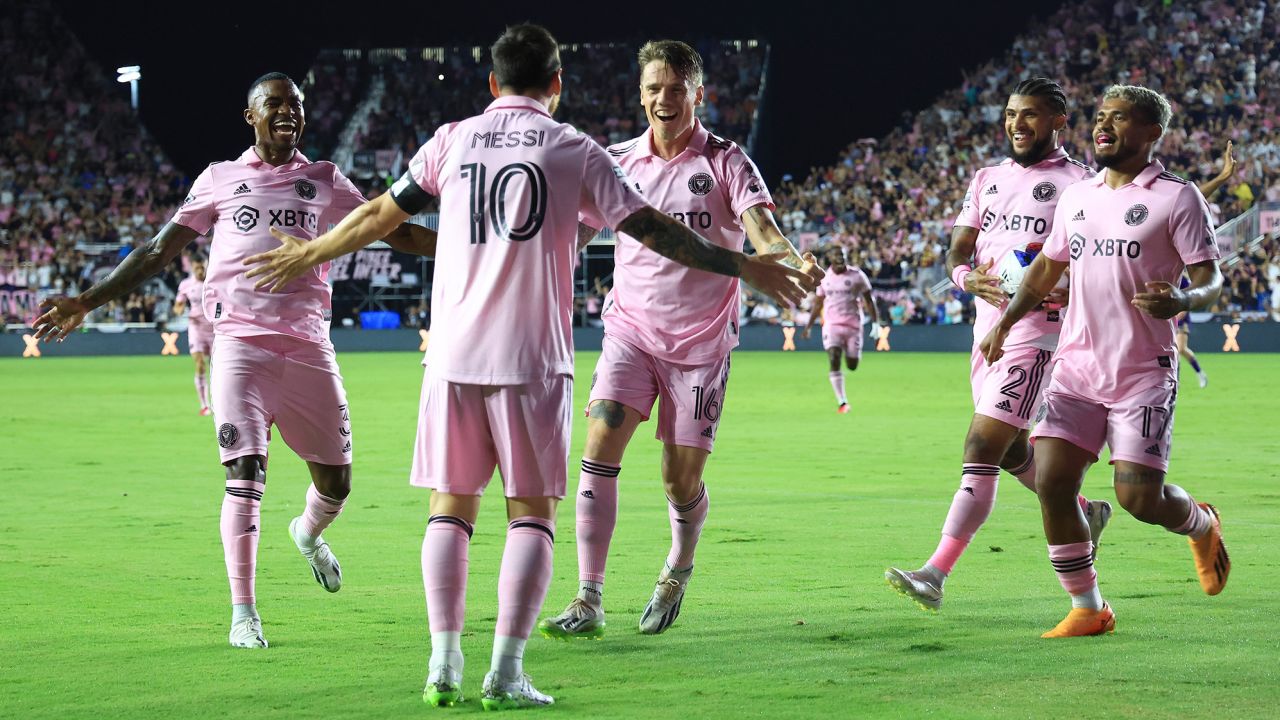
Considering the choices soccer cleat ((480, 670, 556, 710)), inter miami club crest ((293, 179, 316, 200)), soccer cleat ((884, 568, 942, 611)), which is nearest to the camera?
soccer cleat ((480, 670, 556, 710))

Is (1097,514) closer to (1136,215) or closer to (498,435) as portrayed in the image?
(1136,215)

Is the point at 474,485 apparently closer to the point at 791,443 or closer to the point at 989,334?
the point at 989,334

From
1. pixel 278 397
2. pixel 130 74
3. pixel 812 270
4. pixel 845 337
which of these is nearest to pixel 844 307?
pixel 845 337

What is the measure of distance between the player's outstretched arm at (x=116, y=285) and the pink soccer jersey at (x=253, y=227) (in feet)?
0.38

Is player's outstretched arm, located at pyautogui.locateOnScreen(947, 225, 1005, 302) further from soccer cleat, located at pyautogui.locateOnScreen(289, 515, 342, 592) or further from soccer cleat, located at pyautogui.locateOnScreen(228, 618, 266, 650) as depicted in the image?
soccer cleat, located at pyautogui.locateOnScreen(228, 618, 266, 650)

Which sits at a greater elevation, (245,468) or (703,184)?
(703,184)

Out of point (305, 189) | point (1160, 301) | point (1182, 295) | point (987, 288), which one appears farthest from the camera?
point (987, 288)

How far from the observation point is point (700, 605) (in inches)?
291

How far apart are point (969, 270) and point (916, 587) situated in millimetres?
1858

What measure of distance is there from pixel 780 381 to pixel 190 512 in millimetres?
18169

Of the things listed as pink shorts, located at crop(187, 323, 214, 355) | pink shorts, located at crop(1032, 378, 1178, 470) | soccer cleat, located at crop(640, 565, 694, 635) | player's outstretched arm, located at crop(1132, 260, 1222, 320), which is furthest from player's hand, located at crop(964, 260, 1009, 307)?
pink shorts, located at crop(187, 323, 214, 355)

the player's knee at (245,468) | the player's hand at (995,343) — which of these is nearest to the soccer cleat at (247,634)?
the player's knee at (245,468)

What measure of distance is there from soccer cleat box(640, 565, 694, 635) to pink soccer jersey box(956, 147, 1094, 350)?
2176mm

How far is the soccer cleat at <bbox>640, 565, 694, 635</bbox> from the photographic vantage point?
6.75m
